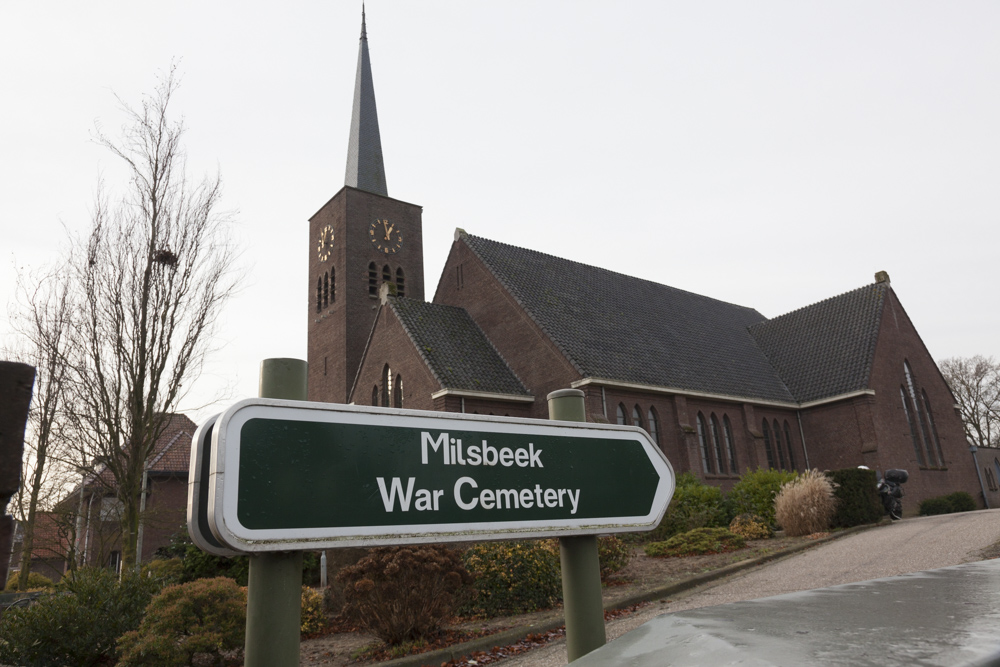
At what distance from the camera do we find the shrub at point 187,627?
291 inches

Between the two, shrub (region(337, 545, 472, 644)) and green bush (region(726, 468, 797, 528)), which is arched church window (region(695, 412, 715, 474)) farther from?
shrub (region(337, 545, 472, 644))

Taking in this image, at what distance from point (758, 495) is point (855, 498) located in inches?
127

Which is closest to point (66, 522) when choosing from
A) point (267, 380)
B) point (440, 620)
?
point (440, 620)

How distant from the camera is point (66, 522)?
16.0m

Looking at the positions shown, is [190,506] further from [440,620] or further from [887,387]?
[887,387]

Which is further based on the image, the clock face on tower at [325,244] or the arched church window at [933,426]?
the clock face on tower at [325,244]

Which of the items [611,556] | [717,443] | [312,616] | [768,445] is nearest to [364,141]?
[717,443]

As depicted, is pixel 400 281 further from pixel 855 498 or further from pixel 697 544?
pixel 855 498

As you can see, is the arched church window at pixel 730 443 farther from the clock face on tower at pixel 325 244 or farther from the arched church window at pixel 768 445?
the clock face on tower at pixel 325 244

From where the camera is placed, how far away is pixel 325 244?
35.5 metres

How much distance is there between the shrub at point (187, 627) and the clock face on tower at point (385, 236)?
2748 cm

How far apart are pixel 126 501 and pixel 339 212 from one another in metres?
24.2

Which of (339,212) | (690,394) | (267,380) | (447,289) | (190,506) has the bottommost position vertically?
(190,506)

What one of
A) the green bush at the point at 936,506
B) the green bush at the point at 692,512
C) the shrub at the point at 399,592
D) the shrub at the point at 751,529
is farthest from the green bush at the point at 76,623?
the green bush at the point at 936,506
